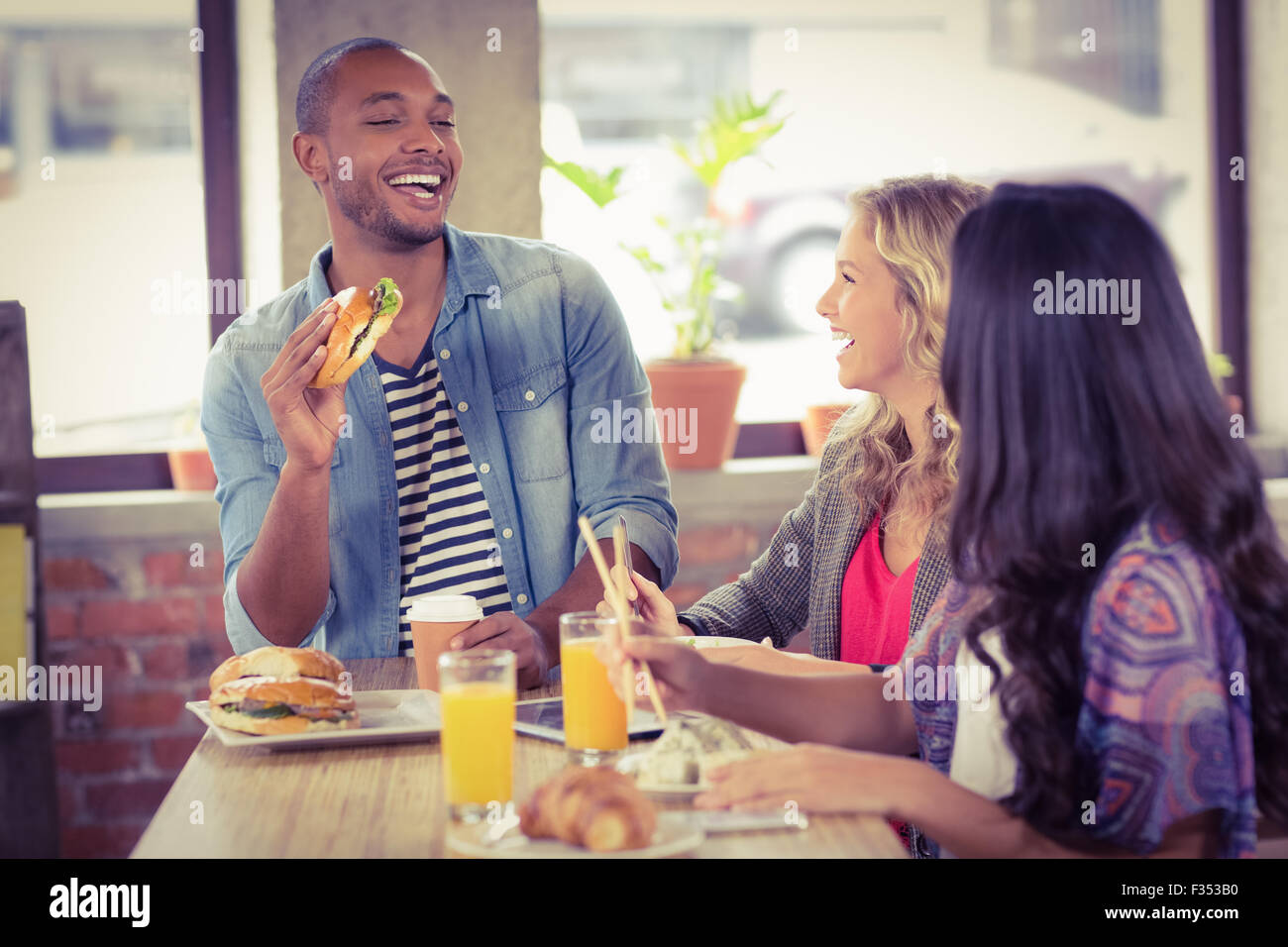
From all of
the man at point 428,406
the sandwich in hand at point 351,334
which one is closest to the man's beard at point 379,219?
the man at point 428,406

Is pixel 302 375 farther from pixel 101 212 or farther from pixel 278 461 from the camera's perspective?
pixel 101 212

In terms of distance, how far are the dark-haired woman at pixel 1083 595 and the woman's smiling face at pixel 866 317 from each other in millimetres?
570

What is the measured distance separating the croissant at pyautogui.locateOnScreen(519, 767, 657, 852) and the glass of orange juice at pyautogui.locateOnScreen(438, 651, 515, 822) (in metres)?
0.05

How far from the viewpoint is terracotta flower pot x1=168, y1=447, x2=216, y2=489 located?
9.45 ft

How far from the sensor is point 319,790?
1195 millimetres

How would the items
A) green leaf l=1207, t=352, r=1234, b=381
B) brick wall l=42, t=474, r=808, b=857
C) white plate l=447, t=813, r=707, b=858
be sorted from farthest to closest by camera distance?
green leaf l=1207, t=352, r=1234, b=381 → brick wall l=42, t=474, r=808, b=857 → white plate l=447, t=813, r=707, b=858

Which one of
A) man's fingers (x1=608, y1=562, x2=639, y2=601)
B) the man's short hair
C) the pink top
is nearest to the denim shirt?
the man's short hair

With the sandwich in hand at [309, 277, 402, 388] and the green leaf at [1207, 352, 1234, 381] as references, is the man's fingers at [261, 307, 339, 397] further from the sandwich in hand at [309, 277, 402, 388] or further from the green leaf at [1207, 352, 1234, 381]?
the green leaf at [1207, 352, 1234, 381]

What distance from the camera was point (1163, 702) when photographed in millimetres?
1046

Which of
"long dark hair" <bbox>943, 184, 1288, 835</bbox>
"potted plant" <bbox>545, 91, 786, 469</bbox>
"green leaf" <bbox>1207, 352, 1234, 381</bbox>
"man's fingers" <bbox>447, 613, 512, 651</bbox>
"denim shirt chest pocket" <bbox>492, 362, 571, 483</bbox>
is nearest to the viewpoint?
"long dark hair" <bbox>943, 184, 1288, 835</bbox>

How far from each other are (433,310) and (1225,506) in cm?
141

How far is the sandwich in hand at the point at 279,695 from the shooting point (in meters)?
1.33

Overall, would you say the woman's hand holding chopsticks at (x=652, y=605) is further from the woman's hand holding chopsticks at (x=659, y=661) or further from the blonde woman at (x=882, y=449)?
the woman's hand holding chopsticks at (x=659, y=661)

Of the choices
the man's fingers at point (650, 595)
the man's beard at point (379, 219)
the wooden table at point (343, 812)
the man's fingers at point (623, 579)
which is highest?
the man's beard at point (379, 219)
